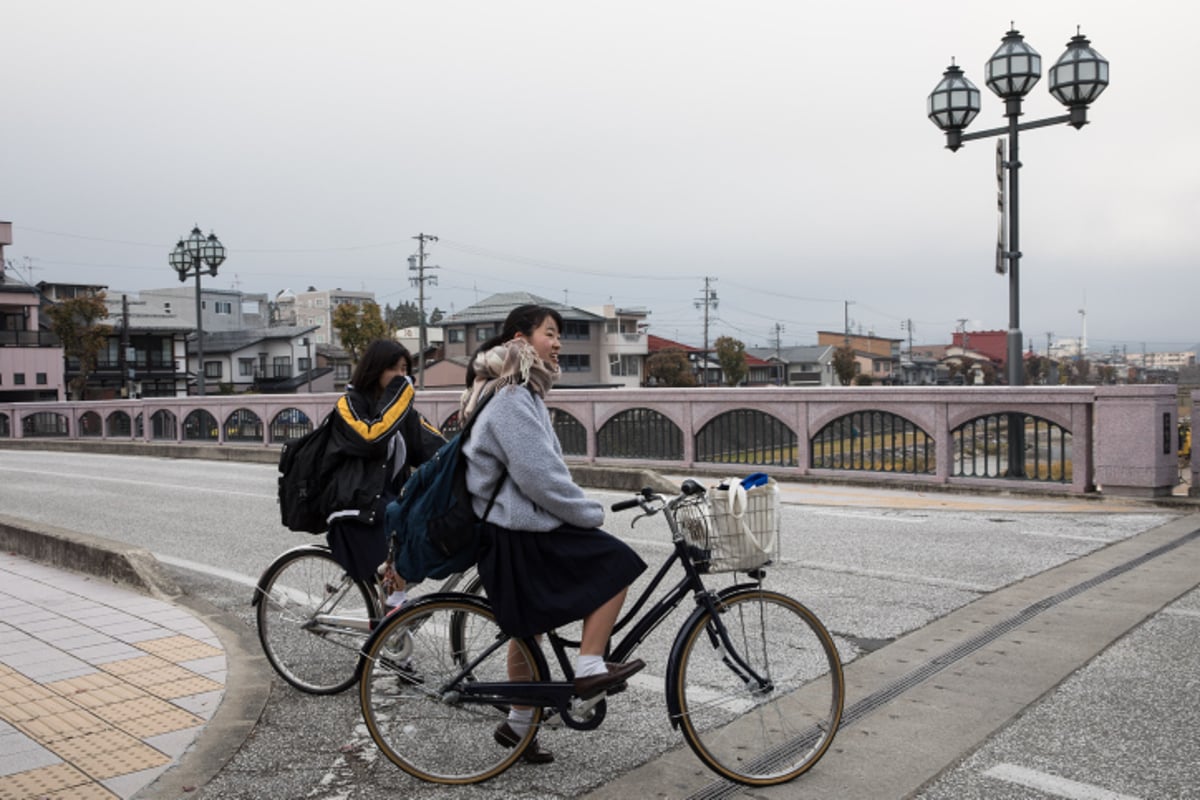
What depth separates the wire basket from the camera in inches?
138

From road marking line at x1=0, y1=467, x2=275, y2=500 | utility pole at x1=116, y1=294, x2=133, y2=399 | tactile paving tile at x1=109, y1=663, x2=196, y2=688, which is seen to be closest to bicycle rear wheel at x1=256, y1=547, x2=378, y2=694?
tactile paving tile at x1=109, y1=663, x2=196, y2=688

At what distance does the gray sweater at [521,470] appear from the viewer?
11.6 feet

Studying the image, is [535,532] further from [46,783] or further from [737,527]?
[46,783]

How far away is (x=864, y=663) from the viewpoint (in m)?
5.41

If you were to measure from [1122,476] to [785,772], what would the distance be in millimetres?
9485

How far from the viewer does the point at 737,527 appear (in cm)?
350

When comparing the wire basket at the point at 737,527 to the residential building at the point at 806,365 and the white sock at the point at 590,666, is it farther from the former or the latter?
the residential building at the point at 806,365

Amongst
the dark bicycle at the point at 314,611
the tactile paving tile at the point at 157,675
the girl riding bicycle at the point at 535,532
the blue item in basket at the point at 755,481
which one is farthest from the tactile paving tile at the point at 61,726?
the blue item in basket at the point at 755,481

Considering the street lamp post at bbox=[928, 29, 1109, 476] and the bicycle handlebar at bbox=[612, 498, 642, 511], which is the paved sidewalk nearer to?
the bicycle handlebar at bbox=[612, 498, 642, 511]

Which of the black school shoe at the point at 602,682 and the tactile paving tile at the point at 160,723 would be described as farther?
the tactile paving tile at the point at 160,723

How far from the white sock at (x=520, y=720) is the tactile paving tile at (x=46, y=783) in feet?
4.75

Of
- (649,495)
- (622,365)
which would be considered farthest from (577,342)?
(649,495)

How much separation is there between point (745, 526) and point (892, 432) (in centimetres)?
1118

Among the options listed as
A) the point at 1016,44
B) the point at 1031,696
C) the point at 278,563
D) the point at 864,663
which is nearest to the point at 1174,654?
the point at 1031,696
